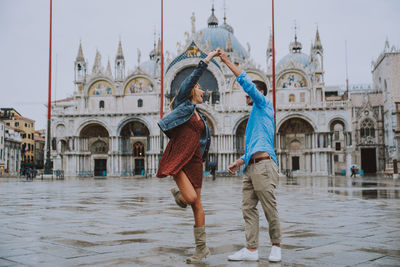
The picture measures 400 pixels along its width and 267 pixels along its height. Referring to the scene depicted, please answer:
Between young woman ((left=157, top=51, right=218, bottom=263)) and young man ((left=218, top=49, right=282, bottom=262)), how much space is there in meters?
0.46

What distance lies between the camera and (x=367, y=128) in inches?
2109

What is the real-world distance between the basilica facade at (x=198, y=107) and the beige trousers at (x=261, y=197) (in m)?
37.2

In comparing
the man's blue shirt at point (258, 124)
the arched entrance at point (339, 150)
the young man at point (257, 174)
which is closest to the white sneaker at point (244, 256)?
the young man at point (257, 174)

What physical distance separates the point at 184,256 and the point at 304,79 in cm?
4099

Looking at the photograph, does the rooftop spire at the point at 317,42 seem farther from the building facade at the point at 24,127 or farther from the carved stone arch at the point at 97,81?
the building facade at the point at 24,127

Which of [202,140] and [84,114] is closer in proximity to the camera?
[202,140]

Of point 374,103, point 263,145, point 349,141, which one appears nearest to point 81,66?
point 349,141

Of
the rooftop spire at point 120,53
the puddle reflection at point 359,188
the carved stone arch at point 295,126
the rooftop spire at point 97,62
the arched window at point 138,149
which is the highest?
the rooftop spire at point 120,53

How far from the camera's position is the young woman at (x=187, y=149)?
14.0 ft

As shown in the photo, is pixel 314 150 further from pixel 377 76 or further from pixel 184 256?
pixel 184 256

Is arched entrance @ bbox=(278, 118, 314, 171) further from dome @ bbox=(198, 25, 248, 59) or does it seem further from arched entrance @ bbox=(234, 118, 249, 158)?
dome @ bbox=(198, 25, 248, 59)

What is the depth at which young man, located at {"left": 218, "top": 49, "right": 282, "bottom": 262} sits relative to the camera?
4164mm

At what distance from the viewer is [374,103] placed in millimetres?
54469

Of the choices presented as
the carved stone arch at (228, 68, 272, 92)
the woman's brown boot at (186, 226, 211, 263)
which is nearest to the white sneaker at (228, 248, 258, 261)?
the woman's brown boot at (186, 226, 211, 263)
